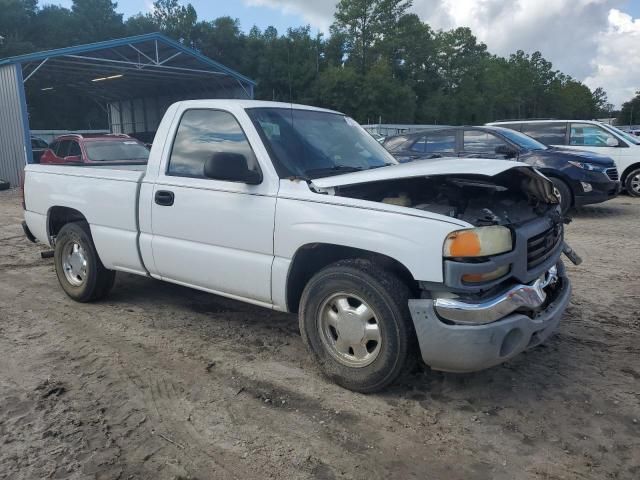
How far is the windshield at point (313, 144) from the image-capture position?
13.1 feet

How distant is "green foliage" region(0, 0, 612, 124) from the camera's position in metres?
50.5

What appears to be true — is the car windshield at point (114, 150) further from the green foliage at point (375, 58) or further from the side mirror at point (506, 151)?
the green foliage at point (375, 58)

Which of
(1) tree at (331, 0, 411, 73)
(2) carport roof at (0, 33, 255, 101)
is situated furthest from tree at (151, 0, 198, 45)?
(2) carport roof at (0, 33, 255, 101)

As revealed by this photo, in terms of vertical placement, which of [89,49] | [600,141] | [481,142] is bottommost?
[481,142]

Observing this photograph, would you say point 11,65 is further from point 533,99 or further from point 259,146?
point 533,99

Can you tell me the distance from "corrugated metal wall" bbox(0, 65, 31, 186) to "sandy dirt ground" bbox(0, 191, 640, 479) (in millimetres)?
16495

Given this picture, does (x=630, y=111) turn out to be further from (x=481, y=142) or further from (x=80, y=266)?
(x=80, y=266)

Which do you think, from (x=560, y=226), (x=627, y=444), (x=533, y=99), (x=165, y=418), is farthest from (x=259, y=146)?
(x=533, y=99)

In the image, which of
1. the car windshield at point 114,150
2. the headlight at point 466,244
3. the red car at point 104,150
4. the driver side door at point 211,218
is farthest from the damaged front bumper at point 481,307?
the car windshield at point 114,150

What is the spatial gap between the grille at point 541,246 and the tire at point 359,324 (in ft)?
2.84

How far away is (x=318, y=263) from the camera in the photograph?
3.88 m

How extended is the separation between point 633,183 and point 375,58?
201 feet

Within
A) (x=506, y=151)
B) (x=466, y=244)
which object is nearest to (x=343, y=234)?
(x=466, y=244)

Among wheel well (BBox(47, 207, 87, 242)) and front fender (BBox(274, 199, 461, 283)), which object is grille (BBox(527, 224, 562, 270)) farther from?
wheel well (BBox(47, 207, 87, 242))
